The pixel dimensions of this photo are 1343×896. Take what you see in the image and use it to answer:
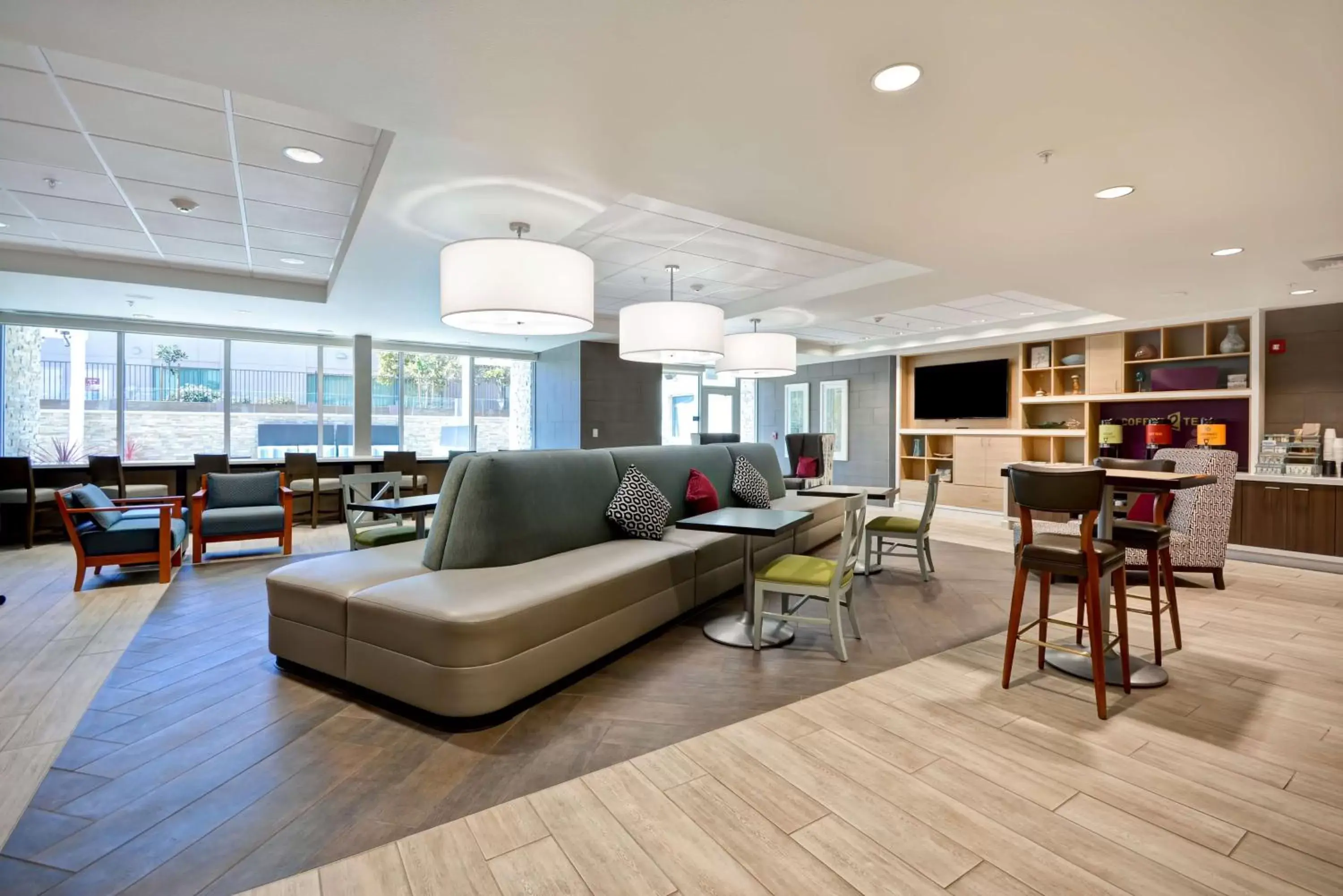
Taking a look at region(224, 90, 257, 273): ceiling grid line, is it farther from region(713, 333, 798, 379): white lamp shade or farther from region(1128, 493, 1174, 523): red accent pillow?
region(1128, 493, 1174, 523): red accent pillow

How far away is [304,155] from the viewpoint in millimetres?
3418

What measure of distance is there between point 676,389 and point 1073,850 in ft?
33.9

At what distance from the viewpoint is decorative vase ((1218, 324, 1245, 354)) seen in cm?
645

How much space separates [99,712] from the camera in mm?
2590

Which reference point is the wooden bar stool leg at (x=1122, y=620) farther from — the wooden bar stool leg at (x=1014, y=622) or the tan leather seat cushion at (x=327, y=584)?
the tan leather seat cushion at (x=327, y=584)

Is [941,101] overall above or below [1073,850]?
above

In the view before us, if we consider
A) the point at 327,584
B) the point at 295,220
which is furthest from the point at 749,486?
the point at 295,220

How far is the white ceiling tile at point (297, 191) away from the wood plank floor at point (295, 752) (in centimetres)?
274

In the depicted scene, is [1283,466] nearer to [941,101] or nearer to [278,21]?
[941,101]

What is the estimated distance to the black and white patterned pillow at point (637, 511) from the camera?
13.2ft

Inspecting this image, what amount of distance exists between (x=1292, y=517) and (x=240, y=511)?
9.81 metres

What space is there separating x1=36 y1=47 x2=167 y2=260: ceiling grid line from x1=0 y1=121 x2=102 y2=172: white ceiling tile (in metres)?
0.02

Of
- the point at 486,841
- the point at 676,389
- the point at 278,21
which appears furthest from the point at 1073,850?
the point at 676,389

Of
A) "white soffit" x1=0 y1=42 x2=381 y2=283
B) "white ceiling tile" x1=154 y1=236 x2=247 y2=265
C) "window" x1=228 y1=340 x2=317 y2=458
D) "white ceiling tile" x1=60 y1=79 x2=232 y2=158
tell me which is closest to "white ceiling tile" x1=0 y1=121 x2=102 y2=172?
"white soffit" x1=0 y1=42 x2=381 y2=283
